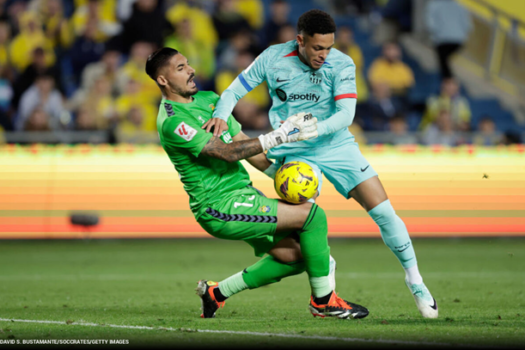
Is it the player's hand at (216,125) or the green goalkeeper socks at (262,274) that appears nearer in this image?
the player's hand at (216,125)

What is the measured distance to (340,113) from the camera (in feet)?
19.5

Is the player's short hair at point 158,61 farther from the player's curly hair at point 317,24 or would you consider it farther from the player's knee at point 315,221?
the player's knee at point 315,221

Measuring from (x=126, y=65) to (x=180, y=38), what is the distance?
1206 millimetres

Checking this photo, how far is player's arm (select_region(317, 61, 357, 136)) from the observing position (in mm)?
5871

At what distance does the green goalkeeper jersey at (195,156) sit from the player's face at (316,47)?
2.94 feet

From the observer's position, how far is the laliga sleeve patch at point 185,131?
566cm

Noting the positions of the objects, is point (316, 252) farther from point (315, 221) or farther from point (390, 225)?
point (390, 225)

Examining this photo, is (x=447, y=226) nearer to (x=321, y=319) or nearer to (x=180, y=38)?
(x=180, y=38)

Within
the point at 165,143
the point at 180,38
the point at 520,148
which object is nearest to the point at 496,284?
the point at 165,143

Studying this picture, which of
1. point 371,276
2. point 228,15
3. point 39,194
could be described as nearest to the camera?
point 371,276

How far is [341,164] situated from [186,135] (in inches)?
52.9

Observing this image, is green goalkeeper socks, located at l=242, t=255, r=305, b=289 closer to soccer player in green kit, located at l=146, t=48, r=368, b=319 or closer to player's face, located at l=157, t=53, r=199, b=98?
soccer player in green kit, located at l=146, t=48, r=368, b=319

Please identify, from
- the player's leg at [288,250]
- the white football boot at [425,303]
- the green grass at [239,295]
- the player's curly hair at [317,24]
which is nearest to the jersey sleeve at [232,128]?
the player's leg at [288,250]

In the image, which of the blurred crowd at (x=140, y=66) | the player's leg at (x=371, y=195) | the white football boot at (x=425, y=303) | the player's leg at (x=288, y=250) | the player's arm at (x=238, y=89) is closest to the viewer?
the player's leg at (x=288, y=250)
